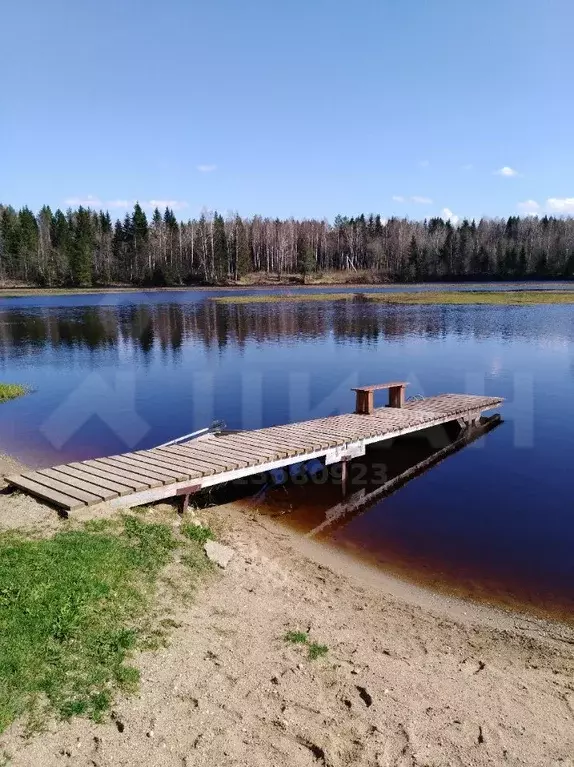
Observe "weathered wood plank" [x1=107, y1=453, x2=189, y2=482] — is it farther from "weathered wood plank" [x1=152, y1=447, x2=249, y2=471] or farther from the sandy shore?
the sandy shore

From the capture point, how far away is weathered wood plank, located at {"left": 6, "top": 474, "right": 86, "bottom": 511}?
31.1 feet

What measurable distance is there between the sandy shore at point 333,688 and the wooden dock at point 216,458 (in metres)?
1.29

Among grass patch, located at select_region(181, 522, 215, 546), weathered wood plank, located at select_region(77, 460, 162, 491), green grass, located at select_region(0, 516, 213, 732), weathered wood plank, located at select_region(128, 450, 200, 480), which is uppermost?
weathered wood plank, located at select_region(77, 460, 162, 491)

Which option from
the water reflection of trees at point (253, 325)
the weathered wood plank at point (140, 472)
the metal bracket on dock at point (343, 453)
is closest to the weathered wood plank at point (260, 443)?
the metal bracket on dock at point (343, 453)

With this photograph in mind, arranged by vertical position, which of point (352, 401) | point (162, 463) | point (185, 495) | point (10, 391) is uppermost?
point (162, 463)

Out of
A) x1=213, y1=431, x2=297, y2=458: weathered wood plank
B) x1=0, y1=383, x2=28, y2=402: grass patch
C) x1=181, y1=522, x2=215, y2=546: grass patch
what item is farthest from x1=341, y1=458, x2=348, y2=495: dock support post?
x1=0, y1=383, x2=28, y2=402: grass patch

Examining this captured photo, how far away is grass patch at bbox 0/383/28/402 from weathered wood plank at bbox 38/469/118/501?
14052mm

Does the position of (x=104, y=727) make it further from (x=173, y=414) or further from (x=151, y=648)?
(x=173, y=414)

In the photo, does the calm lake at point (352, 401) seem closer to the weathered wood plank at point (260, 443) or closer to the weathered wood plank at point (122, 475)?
the weathered wood plank at point (260, 443)

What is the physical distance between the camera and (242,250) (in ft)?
363

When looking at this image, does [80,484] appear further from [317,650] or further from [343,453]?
[343,453]

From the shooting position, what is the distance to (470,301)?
66.6 meters

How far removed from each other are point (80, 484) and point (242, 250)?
10374 centimetres

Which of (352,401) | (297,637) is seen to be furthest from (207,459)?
(352,401)
